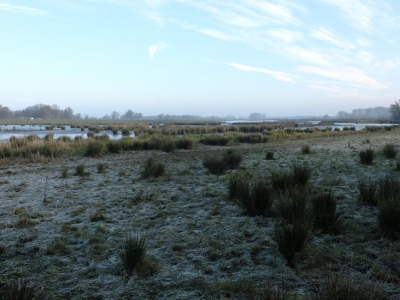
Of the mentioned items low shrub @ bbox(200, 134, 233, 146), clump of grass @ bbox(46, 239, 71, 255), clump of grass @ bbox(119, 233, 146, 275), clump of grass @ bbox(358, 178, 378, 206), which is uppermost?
low shrub @ bbox(200, 134, 233, 146)

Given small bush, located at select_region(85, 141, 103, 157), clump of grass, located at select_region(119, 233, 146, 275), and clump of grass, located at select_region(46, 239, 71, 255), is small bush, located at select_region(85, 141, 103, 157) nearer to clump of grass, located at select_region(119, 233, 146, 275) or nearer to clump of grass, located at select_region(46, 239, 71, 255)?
clump of grass, located at select_region(46, 239, 71, 255)

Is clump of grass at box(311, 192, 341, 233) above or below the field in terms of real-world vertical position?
above

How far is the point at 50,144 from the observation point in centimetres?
1611

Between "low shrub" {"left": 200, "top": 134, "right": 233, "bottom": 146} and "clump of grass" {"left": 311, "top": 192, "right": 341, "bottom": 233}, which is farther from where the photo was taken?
"low shrub" {"left": 200, "top": 134, "right": 233, "bottom": 146}

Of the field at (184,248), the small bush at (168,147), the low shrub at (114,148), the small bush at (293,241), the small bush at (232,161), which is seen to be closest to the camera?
the field at (184,248)

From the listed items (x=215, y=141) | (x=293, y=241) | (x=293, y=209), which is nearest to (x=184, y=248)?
(x=293, y=241)

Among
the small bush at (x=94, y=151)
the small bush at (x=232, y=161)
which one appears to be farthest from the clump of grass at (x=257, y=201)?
the small bush at (x=94, y=151)

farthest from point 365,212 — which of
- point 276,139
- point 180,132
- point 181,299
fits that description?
point 180,132

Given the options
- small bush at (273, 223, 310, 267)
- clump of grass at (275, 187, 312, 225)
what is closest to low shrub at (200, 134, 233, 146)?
clump of grass at (275, 187, 312, 225)

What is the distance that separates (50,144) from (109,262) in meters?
13.9

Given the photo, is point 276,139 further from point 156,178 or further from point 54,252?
point 54,252

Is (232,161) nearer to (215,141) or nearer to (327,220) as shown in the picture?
(327,220)

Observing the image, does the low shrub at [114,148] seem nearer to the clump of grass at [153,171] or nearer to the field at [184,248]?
the clump of grass at [153,171]

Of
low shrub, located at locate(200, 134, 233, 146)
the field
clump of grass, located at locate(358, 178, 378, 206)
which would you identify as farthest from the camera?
low shrub, located at locate(200, 134, 233, 146)
